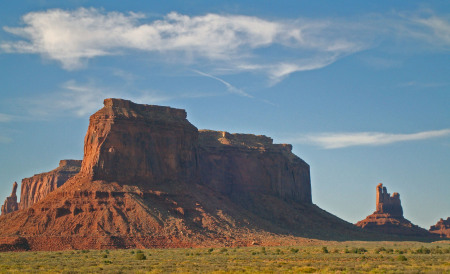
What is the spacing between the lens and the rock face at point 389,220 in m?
166

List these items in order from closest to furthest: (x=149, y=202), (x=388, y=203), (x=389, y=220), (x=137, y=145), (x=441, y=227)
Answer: (x=149, y=202) → (x=137, y=145) → (x=389, y=220) → (x=388, y=203) → (x=441, y=227)

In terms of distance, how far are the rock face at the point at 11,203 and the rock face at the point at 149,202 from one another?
78.3 m

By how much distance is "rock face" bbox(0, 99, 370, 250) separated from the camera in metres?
85.2

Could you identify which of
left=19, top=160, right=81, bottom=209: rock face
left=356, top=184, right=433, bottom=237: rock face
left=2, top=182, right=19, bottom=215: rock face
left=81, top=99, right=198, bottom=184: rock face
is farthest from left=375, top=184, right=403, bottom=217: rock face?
left=2, top=182, right=19, bottom=215: rock face

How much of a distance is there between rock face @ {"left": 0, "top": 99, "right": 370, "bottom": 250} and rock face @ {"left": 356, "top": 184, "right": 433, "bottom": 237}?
124ft

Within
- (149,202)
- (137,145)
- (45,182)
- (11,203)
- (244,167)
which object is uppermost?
(45,182)

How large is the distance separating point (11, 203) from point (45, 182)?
83.4 feet

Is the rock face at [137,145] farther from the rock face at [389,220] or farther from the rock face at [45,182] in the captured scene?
the rock face at [389,220]

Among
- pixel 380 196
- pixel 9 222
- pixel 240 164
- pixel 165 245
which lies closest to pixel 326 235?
pixel 240 164

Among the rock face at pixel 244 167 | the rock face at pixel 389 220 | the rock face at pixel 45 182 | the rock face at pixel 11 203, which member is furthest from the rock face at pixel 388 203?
the rock face at pixel 11 203

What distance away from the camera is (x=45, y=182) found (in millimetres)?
168625

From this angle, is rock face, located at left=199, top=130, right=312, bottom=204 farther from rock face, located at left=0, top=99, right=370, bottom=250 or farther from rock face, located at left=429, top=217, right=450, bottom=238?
rock face, located at left=429, top=217, right=450, bottom=238

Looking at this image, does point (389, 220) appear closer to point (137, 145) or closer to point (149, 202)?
point (137, 145)

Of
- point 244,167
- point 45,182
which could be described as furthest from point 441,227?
point 45,182
